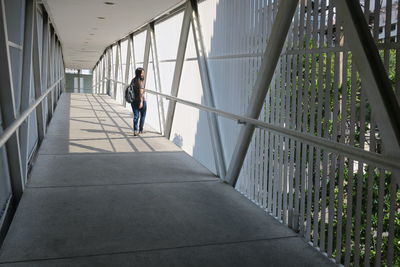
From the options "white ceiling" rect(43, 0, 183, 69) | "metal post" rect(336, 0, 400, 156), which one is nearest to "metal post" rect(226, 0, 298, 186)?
"metal post" rect(336, 0, 400, 156)

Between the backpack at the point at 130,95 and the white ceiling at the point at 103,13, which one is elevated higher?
the white ceiling at the point at 103,13

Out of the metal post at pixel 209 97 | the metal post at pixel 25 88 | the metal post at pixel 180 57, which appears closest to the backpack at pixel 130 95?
the metal post at pixel 180 57

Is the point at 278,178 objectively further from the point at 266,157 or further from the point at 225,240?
the point at 225,240

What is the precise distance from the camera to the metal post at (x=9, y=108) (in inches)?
151

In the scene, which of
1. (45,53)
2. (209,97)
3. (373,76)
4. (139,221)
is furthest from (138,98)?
(373,76)

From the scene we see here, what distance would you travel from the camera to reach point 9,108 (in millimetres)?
4074

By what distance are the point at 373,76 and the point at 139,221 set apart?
2.25 m

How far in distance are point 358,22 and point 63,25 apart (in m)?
10.0

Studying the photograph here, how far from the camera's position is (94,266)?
118 inches

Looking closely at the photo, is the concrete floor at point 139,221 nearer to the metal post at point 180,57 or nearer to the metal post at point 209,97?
the metal post at point 209,97

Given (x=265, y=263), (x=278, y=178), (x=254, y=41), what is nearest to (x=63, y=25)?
(x=254, y=41)

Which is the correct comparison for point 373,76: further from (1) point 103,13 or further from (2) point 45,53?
(2) point 45,53

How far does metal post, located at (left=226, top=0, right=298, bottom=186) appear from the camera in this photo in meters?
3.80

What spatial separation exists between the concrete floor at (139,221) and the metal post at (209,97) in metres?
0.24
